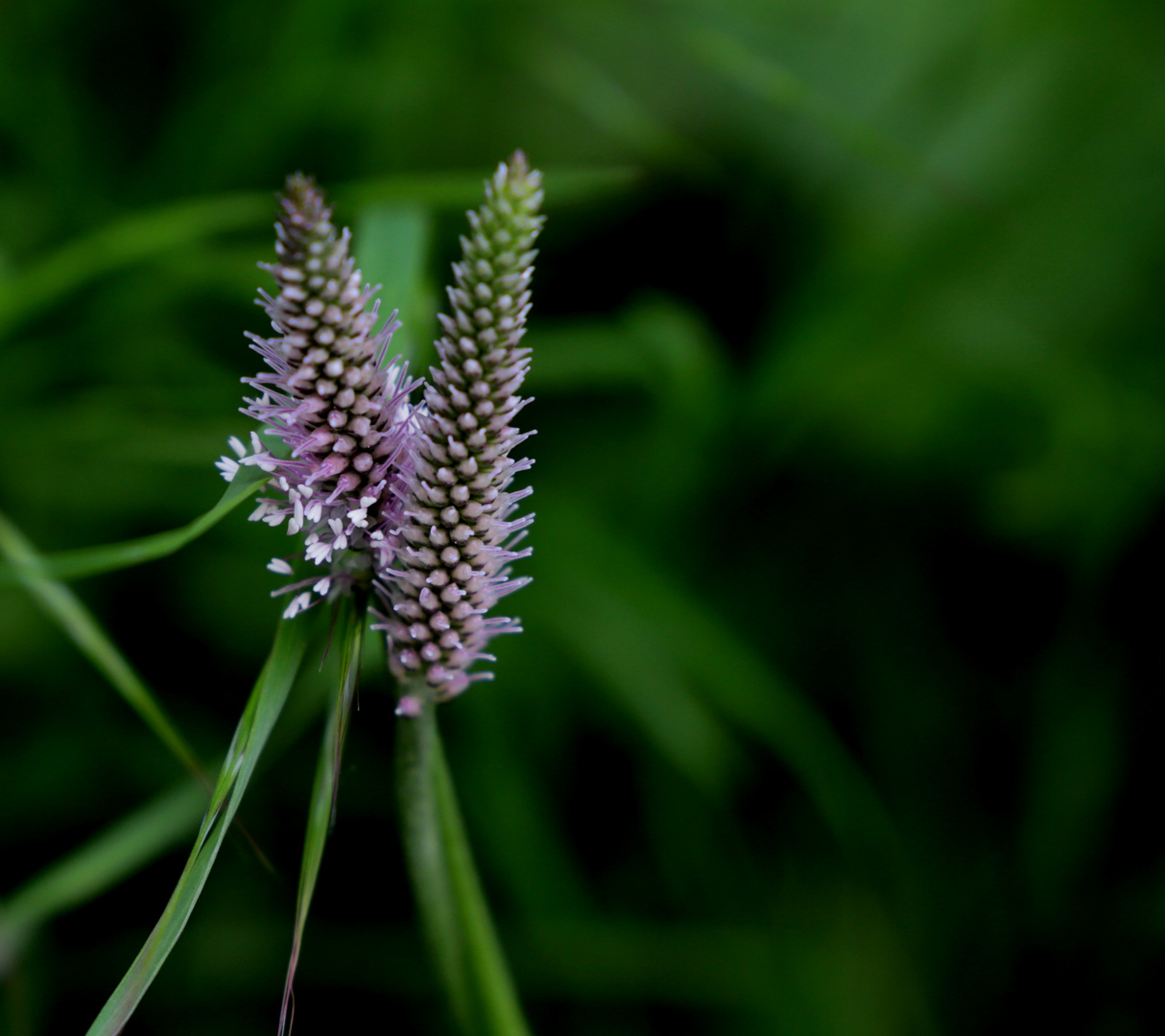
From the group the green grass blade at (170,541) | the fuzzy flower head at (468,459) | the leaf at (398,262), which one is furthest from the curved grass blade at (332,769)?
the leaf at (398,262)

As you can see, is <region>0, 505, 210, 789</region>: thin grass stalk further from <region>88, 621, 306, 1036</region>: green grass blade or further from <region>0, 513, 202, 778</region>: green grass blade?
<region>88, 621, 306, 1036</region>: green grass blade

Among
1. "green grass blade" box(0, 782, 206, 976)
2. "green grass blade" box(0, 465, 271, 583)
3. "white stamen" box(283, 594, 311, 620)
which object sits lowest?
"green grass blade" box(0, 782, 206, 976)

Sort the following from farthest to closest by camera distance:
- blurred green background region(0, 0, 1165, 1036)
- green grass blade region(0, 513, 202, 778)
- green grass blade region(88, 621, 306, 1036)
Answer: blurred green background region(0, 0, 1165, 1036) → green grass blade region(0, 513, 202, 778) → green grass blade region(88, 621, 306, 1036)

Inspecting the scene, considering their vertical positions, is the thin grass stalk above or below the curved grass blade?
above

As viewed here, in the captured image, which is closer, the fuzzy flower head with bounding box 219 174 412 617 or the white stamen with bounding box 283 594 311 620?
the fuzzy flower head with bounding box 219 174 412 617

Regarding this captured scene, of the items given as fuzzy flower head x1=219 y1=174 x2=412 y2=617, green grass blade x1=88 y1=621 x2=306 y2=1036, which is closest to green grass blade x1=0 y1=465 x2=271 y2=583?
fuzzy flower head x1=219 y1=174 x2=412 y2=617

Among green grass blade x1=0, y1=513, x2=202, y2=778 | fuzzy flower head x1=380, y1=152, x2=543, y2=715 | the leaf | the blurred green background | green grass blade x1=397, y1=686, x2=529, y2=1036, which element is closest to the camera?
fuzzy flower head x1=380, y1=152, x2=543, y2=715

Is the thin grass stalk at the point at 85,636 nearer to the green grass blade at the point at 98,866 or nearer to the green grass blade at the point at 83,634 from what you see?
the green grass blade at the point at 83,634
